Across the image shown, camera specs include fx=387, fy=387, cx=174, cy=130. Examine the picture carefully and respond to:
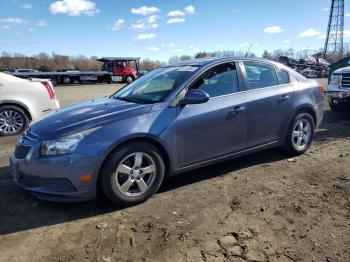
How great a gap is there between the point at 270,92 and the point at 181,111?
1.62 m

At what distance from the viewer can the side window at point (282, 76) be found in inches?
228

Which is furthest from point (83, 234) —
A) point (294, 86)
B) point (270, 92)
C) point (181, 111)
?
point (294, 86)

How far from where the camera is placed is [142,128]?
4262 mm

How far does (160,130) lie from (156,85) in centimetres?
98

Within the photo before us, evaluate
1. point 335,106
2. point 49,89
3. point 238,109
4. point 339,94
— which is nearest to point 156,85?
point 238,109

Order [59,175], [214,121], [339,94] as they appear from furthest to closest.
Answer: [339,94]
[214,121]
[59,175]

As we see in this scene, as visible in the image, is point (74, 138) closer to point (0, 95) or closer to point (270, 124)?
point (270, 124)

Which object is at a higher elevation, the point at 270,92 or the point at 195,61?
the point at 195,61

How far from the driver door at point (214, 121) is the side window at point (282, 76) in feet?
2.96

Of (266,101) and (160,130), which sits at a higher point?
(266,101)

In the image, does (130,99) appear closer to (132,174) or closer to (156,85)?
(156,85)

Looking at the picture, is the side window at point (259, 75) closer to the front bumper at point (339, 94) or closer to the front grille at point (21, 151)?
the front grille at point (21, 151)

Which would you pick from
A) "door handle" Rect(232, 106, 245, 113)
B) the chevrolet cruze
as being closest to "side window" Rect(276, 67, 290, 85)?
the chevrolet cruze

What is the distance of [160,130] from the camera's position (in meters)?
4.39
